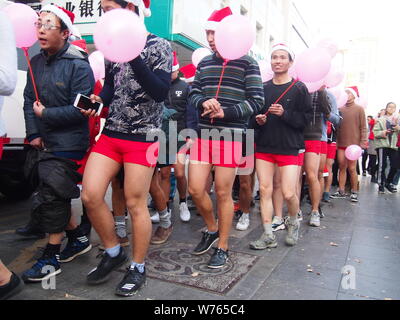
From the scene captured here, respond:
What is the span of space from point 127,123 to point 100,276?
1136mm

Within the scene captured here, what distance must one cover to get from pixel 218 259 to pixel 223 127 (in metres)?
1.13

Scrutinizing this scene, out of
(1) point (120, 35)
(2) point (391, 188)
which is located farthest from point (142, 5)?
(2) point (391, 188)

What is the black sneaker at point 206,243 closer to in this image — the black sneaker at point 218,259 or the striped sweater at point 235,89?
the black sneaker at point 218,259

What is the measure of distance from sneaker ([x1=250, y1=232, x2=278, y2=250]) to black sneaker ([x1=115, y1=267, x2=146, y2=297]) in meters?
1.36

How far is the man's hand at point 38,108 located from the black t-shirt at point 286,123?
2.10 m

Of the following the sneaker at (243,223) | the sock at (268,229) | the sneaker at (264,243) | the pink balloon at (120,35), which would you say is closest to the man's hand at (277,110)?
the sock at (268,229)

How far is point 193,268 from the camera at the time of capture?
3.10 metres

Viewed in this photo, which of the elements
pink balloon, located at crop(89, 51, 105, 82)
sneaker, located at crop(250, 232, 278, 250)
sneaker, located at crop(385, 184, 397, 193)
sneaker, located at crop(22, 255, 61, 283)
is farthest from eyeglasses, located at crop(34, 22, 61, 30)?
sneaker, located at crop(385, 184, 397, 193)

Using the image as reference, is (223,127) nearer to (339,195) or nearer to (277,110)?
(277,110)

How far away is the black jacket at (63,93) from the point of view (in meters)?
2.84

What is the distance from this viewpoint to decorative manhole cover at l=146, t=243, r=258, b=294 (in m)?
2.81

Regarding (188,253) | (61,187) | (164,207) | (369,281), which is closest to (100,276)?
(61,187)

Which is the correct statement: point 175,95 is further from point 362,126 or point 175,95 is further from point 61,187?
point 362,126
